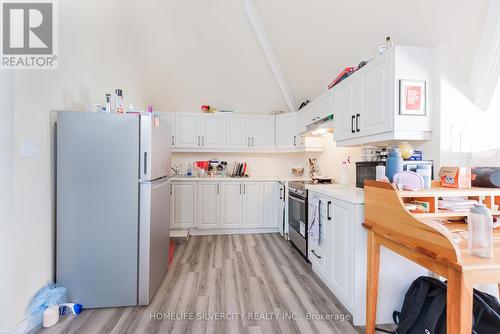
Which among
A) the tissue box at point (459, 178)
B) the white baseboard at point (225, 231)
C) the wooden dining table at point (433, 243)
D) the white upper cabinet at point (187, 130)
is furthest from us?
the white upper cabinet at point (187, 130)

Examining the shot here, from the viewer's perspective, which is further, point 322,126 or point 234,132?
point 234,132

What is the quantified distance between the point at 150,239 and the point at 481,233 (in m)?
2.03

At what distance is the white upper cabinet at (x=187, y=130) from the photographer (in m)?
3.95

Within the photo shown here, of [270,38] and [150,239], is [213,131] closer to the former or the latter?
[270,38]

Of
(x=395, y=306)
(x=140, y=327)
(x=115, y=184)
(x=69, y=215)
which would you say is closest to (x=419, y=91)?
(x=395, y=306)

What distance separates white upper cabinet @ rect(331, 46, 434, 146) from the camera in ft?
5.55

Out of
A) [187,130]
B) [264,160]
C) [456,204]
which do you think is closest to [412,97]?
[456,204]

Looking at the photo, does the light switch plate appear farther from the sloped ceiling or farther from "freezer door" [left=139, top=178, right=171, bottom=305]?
the sloped ceiling

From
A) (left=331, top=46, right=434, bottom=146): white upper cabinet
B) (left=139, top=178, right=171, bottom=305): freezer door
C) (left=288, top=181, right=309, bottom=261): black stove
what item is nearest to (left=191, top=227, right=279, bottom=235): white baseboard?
(left=288, top=181, right=309, bottom=261): black stove

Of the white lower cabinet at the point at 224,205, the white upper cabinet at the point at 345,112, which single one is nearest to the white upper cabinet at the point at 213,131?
the white lower cabinet at the point at 224,205

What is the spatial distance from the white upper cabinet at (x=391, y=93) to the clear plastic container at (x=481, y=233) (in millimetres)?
844

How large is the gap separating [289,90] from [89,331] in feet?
12.6

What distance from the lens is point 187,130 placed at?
3.97 metres

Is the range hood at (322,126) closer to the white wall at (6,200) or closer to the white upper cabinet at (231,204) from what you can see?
the white upper cabinet at (231,204)
